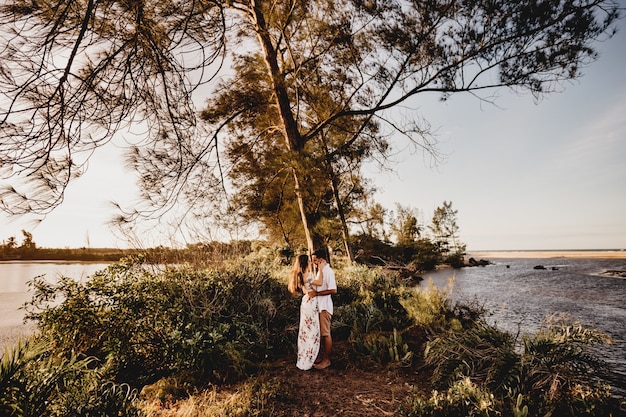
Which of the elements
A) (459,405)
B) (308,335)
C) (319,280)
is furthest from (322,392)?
(459,405)

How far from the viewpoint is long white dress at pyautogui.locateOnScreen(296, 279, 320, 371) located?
4336mm

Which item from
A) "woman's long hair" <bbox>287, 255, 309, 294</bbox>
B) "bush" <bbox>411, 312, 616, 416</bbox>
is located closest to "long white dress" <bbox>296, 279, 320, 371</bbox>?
"woman's long hair" <bbox>287, 255, 309, 294</bbox>

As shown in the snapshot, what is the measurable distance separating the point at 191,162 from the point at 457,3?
16.5ft

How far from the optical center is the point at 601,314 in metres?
8.94

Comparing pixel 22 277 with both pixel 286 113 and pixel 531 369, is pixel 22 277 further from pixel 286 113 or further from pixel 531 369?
pixel 531 369

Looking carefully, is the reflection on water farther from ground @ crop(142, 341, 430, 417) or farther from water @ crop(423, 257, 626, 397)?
water @ crop(423, 257, 626, 397)

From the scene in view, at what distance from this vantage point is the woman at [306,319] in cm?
434

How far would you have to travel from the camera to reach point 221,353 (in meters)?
4.16

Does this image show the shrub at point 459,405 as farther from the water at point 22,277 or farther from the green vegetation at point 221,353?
the water at point 22,277

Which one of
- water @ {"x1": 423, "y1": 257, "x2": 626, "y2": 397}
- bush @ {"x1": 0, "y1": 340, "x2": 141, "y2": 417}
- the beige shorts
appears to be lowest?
water @ {"x1": 423, "y1": 257, "x2": 626, "y2": 397}

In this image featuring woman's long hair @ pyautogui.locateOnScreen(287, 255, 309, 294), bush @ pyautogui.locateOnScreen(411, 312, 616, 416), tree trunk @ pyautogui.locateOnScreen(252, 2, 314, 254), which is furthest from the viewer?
tree trunk @ pyautogui.locateOnScreen(252, 2, 314, 254)

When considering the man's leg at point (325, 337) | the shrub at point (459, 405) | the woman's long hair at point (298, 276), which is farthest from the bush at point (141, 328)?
the shrub at point (459, 405)

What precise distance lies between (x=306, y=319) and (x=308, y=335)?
228mm

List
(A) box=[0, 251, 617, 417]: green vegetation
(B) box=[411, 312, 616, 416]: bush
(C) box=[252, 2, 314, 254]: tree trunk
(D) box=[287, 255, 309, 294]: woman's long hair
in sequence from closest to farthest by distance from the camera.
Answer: (A) box=[0, 251, 617, 417]: green vegetation, (B) box=[411, 312, 616, 416]: bush, (D) box=[287, 255, 309, 294]: woman's long hair, (C) box=[252, 2, 314, 254]: tree trunk
